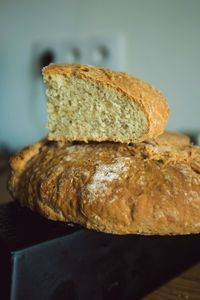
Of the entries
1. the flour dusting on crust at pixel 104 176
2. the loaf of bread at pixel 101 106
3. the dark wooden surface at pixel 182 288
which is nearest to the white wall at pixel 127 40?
the loaf of bread at pixel 101 106

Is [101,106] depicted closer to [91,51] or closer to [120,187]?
[120,187]

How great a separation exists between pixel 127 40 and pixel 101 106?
184cm

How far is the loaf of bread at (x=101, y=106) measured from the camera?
83 cm

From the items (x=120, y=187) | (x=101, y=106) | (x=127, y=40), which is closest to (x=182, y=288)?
(x=120, y=187)

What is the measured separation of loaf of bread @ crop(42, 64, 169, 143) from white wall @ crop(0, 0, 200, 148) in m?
1.52

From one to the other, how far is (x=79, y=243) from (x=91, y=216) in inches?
3.5

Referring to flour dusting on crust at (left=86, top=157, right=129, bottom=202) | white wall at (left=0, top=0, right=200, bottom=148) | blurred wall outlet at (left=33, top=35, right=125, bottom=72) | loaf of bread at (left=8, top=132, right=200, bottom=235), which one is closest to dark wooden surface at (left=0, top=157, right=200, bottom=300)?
loaf of bread at (left=8, top=132, right=200, bottom=235)

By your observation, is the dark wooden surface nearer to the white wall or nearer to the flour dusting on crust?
the flour dusting on crust

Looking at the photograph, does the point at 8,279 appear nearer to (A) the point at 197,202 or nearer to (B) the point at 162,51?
(A) the point at 197,202

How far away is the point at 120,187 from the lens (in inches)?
29.5

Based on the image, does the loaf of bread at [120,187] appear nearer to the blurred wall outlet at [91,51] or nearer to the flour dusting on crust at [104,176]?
the flour dusting on crust at [104,176]

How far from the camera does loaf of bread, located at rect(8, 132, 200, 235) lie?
2.35 ft

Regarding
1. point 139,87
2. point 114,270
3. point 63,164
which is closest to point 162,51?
point 139,87

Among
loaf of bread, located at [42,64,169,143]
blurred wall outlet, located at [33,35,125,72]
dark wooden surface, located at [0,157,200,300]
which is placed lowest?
dark wooden surface, located at [0,157,200,300]
